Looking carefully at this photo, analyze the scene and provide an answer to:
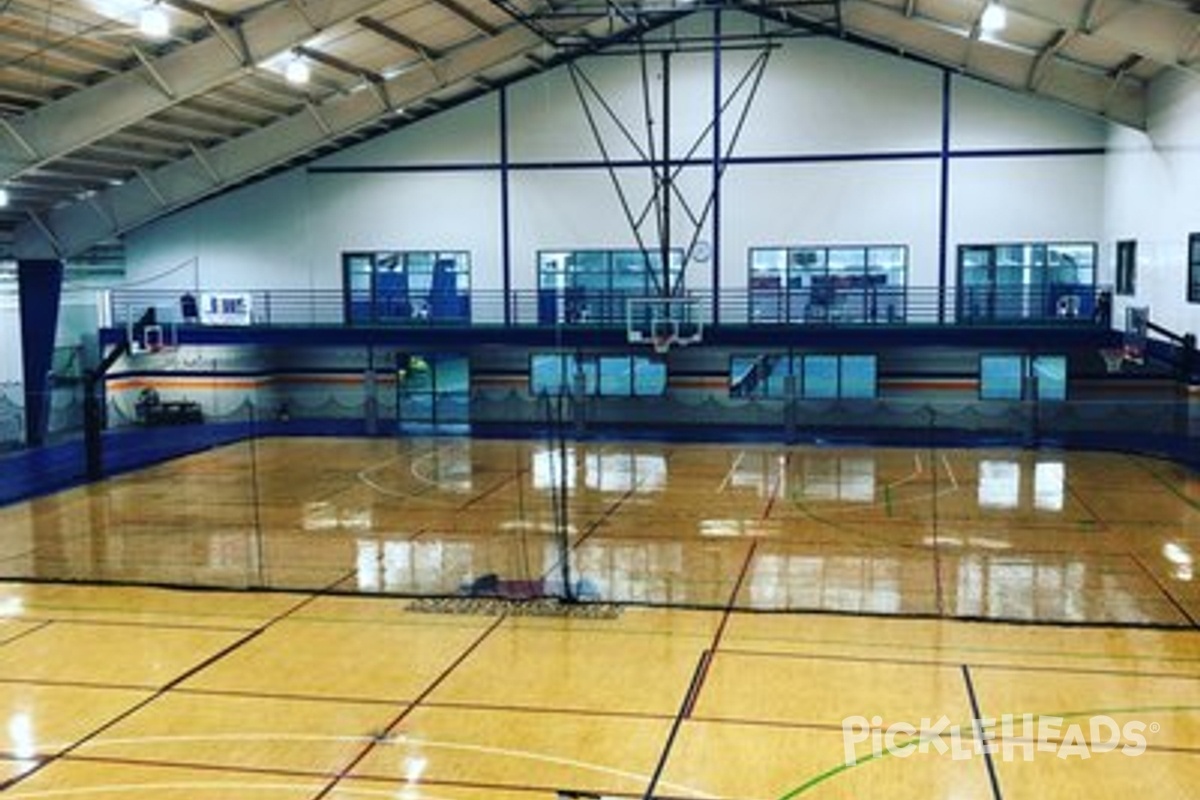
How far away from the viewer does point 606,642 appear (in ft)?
38.0

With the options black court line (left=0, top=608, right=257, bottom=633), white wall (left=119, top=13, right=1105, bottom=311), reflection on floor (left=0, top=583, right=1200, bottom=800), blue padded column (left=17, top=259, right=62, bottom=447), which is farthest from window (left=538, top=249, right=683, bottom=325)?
black court line (left=0, top=608, right=257, bottom=633)

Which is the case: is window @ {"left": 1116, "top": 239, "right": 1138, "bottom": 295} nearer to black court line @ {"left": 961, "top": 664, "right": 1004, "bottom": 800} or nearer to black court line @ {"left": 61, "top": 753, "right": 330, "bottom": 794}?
black court line @ {"left": 961, "top": 664, "right": 1004, "bottom": 800}

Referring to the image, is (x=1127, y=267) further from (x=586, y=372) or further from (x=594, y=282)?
(x=586, y=372)

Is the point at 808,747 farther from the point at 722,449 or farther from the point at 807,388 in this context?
the point at 807,388

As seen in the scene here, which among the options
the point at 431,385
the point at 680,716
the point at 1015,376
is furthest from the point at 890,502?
the point at 431,385

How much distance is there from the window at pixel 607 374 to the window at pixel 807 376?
204 centimetres

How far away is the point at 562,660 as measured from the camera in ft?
36.3

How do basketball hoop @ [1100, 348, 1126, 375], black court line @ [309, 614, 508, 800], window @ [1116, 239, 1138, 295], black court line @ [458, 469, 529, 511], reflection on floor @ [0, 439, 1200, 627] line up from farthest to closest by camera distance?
window @ [1116, 239, 1138, 295]
basketball hoop @ [1100, 348, 1126, 375]
black court line @ [458, 469, 529, 511]
reflection on floor @ [0, 439, 1200, 627]
black court line @ [309, 614, 508, 800]

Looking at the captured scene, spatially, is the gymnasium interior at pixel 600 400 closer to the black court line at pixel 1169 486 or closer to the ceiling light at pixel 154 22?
the ceiling light at pixel 154 22

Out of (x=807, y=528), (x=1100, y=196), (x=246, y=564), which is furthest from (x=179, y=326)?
(x=1100, y=196)

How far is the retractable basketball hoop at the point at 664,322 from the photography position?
974 inches

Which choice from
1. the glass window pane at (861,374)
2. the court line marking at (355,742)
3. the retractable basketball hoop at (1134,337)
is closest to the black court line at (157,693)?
the court line marking at (355,742)

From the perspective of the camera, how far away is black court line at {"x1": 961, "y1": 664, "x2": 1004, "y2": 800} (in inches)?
314

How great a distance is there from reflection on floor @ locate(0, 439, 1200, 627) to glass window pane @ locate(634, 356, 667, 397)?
530 centimetres
